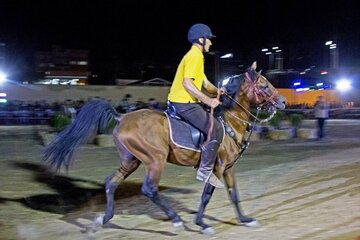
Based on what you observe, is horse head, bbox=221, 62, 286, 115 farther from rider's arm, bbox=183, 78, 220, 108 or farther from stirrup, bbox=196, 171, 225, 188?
stirrup, bbox=196, 171, 225, 188

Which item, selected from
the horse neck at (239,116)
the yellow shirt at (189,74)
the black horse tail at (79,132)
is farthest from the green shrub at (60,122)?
the yellow shirt at (189,74)

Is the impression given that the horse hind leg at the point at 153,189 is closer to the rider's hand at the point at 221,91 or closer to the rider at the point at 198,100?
the rider at the point at 198,100

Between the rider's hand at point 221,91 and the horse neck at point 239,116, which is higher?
the rider's hand at point 221,91

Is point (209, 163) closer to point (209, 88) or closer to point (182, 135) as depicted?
point (182, 135)

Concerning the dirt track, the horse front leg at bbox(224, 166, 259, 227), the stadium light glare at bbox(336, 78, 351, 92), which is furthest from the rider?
the stadium light glare at bbox(336, 78, 351, 92)

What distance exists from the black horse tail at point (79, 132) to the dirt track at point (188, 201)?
97 centimetres

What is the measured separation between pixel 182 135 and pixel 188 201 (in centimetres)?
238

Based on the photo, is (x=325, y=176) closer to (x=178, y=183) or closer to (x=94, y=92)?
(x=178, y=183)

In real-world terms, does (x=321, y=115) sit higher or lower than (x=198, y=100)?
lower

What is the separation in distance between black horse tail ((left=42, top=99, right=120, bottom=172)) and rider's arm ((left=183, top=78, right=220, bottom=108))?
1189mm

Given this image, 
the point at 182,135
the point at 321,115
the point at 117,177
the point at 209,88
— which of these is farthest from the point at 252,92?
the point at 321,115

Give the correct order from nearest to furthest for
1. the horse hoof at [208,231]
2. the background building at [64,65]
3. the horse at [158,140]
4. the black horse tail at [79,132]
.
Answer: the horse hoof at [208,231]
the horse at [158,140]
the black horse tail at [79,132]
the background building at [64,65]

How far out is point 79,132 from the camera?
7.73 metres

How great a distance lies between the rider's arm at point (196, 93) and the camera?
23.2 feet
